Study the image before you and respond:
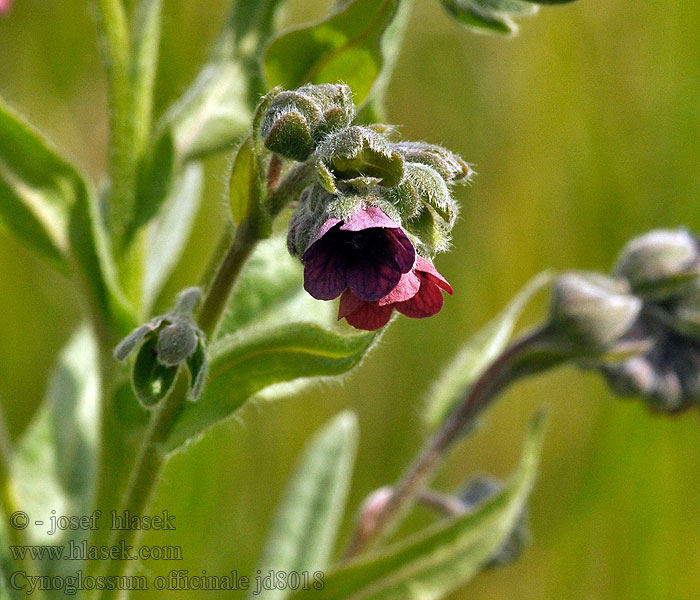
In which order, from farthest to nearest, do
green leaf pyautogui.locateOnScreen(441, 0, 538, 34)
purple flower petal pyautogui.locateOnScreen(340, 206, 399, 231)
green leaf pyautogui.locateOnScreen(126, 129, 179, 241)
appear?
1. green leaf pyautogui.locateOnScreen(126, 129, 179, 241)
2. green leaf pyautogui.locateOnScreen(441, 0, 538, 34)
3. purple flower petal pyautogui.locateOnScreen(340, 206, 399, 231)

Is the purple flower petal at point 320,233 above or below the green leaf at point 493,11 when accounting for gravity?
below

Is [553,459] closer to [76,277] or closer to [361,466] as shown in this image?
[361,466]

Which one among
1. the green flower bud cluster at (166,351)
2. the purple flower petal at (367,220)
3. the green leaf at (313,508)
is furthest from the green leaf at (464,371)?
the purple flower petal at (367,220)

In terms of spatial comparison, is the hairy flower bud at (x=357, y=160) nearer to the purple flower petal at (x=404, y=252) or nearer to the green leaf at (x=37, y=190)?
the purple flower petal at (x=404, y=252)

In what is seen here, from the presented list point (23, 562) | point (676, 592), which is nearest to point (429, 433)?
point (23, 562)

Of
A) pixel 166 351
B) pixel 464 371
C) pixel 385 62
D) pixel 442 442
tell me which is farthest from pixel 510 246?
pixel 166 351

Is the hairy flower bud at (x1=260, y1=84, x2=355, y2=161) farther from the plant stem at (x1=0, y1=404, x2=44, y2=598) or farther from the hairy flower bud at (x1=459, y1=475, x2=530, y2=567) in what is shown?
the hairy flower bud at (x1=459, y1=475, x2=530, y2=567)

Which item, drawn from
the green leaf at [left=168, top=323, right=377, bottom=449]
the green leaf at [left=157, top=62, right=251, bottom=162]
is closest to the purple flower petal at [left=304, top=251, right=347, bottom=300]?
the green leaf at [left=168, top=323, right=377, bottom=449]

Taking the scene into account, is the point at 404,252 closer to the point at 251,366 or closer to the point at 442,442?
the point at 251,366
